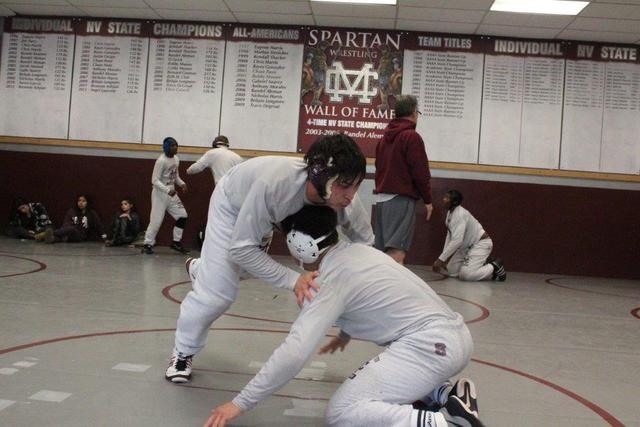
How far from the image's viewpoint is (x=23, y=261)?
5.77m

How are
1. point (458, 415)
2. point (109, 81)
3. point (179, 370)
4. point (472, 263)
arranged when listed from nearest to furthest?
point (458, 415), point (179, 370), point (472, 263), point (109, 81)

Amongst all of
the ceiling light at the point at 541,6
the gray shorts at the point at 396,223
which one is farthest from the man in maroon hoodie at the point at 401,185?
the ceiling light at the point at 541,6

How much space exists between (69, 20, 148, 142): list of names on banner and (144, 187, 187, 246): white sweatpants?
139 cm

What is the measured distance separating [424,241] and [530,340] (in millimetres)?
4625

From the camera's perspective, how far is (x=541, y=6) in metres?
7.18

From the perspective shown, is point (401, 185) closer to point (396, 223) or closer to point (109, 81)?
point (396, 223)

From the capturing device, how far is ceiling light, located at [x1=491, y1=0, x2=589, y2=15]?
7.04m

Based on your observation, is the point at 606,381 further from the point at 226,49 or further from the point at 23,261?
the point at 226,49

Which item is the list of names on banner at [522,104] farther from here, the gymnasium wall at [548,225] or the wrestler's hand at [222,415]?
the wrestler's hand at [222,415]

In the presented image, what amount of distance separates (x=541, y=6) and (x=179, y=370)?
659 centimetres

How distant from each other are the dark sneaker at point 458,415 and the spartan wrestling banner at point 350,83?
21.6ft

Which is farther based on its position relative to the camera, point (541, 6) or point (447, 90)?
point (447, 90)

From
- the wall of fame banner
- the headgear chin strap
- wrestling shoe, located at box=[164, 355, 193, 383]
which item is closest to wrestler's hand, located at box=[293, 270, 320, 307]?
the headgear chin strap

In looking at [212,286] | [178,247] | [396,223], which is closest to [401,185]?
[396,223]
